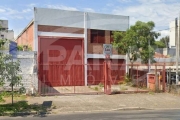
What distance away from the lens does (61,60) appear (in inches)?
759

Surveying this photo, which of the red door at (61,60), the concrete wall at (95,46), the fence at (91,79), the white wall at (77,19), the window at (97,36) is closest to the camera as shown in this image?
the fence at (91,79)

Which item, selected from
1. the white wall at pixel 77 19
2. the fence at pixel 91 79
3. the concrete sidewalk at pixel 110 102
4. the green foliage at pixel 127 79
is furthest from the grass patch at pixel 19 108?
the green foliage at pixel 127 79

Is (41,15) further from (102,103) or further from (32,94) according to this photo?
(102,103)

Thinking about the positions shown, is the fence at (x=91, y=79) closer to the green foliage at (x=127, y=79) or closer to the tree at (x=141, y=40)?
the green foliage at (x=127, y=79)

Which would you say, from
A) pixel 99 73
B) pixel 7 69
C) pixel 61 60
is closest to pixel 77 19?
pixel 61 60

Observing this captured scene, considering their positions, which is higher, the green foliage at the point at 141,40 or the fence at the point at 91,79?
the green foliage at the point at 141,40

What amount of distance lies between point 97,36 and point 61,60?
3.92 m

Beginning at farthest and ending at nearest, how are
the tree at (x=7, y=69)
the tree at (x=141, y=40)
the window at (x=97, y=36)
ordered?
the window at (x=97, y=36)
the tree at (x=141, y=40)
the tree at (x=7, y=69)

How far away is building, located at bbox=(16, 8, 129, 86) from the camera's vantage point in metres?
18.4

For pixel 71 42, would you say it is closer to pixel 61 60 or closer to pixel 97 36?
pixel 61 60

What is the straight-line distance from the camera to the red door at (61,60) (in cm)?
1852

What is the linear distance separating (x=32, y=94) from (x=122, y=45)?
8.26 metres

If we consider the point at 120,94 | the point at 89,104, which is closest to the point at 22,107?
the point at 89,104

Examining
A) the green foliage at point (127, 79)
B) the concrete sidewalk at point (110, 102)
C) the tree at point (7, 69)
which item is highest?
the tree at point (7, 69)
